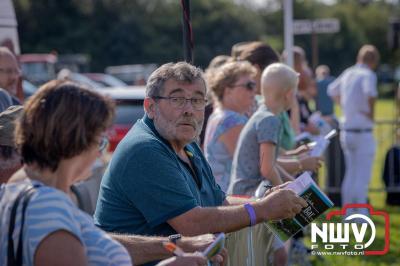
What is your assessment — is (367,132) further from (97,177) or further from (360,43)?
(360,43)

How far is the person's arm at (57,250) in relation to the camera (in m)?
2.33

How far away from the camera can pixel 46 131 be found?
7.99 ft

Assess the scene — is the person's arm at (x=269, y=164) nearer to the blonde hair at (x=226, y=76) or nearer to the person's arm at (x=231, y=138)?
the person's arm at (x=231, y=138)

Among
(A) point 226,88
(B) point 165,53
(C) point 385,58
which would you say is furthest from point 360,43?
(A) point 226,88

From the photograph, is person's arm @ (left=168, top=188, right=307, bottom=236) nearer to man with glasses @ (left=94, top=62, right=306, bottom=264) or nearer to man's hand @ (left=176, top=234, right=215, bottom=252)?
man with glasses @ (left=94, top=62, right=306, bottom=264)

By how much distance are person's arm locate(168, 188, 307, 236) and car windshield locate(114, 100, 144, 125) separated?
8.87 m

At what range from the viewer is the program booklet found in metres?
3.64

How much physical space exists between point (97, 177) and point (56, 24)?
48.3 m

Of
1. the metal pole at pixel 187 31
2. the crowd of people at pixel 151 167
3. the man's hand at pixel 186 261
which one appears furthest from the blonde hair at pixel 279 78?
the man's hand at pixel 186 261

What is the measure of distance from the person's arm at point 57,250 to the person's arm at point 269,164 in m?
2.70

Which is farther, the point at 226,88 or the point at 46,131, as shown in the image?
the point at 226,88

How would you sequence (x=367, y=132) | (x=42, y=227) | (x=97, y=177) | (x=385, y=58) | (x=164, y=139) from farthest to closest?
(x=385, y=58), (x=367, y=132), (x=97, y=177), (x=164, y=139), (x=42, y=227)

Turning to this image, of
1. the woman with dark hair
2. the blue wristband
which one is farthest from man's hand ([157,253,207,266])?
the blue wristband

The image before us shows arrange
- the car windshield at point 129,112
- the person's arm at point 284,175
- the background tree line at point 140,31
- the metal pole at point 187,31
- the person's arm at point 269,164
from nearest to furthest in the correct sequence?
the metal pole at point 187,31 < the person's arm at point 269,164 < the person's arm at point 284,175 < the car windshield at point 129,112 < the background tree line at point 140,31
